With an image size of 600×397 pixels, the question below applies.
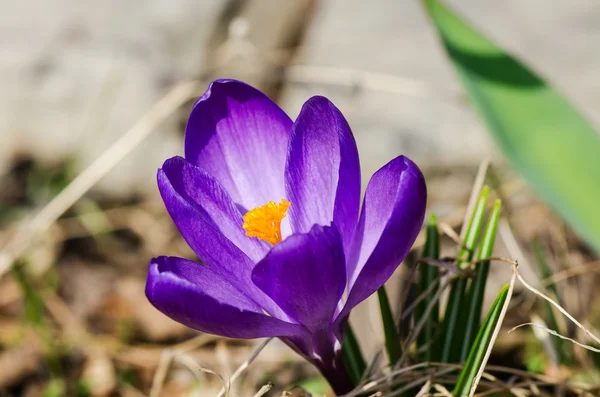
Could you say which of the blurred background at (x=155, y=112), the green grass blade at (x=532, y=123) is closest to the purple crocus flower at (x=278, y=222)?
the green grass blade at (x=532, y=123)

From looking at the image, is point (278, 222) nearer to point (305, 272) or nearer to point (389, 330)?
point (305, 272)

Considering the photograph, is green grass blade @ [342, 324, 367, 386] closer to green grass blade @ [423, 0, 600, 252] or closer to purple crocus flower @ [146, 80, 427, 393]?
purple crocus flower @ [146, 80, 427, 393]

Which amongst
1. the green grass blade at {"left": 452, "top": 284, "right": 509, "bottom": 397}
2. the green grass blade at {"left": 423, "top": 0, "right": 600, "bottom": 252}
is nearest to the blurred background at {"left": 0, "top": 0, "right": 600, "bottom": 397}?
the green grass blade at {"left": 423, "top": 0, "right": 600, "bottom": 252}

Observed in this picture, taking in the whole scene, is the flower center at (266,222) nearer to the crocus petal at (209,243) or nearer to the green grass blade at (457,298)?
the crocus petal at (209,243)

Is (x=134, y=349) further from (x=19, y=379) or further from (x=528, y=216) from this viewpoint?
(x=528, y=216)

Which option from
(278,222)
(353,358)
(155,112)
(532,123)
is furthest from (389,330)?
(155,112)

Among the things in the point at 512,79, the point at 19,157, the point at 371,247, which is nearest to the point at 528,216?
the point at 512,79
